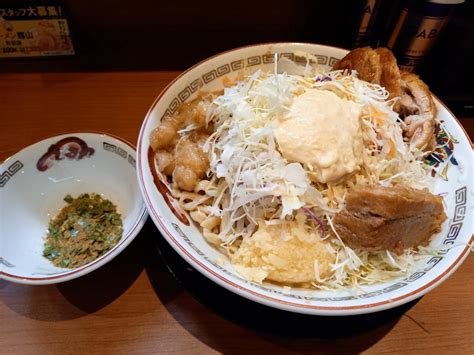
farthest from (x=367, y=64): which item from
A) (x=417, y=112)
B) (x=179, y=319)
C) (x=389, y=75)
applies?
(x=179, y=319)

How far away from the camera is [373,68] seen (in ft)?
6.32

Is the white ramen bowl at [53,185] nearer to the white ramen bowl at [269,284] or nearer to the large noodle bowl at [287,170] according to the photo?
the white ramen bowl at [269,284]

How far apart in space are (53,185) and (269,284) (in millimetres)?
1321

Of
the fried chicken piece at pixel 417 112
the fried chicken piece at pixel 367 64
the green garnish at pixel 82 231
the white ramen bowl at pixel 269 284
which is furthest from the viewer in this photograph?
the fried chicken piece at pixel 367 64

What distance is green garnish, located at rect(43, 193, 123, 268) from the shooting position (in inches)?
65.1

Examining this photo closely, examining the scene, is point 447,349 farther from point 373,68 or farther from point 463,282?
point 373,68

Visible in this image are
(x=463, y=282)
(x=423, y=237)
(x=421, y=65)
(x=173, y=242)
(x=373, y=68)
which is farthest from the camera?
(x=421, y=65)

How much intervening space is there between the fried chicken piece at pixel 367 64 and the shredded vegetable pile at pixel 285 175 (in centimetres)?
7

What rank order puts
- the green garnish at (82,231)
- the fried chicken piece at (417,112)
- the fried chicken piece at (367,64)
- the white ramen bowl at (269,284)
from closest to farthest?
the white ramen bowl at (269,284) < the green garnish at (82,231) < the fried chicken piece at (417,112) < the fried chicken piece at (367,64)

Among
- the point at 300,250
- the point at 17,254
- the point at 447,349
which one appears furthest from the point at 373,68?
the point at 17,254

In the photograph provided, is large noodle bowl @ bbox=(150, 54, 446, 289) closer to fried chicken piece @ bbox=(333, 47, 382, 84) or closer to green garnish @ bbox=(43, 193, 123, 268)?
fried chicken piece @ bbox=(333, 47, 382, 84)

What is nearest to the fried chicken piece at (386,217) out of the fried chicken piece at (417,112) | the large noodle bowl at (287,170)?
the large noodle bowl at (287,170)

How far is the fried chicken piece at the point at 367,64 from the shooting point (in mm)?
1929

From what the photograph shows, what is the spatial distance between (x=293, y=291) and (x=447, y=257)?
2.09 feet
